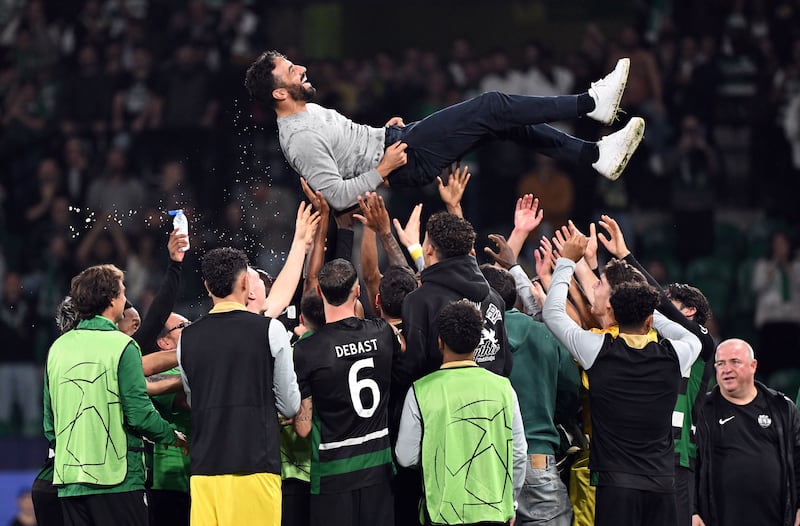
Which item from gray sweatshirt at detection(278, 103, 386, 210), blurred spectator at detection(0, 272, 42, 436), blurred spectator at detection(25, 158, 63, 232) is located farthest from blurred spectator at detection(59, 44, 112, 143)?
gray sweatshirt at detection(278, 103, 386, 210)

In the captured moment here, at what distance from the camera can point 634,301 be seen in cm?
550

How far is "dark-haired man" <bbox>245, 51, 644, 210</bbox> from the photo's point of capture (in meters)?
6.25

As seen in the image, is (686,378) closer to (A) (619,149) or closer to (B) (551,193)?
(A) (619,149)

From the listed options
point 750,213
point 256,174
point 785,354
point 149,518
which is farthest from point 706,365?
point 256,174

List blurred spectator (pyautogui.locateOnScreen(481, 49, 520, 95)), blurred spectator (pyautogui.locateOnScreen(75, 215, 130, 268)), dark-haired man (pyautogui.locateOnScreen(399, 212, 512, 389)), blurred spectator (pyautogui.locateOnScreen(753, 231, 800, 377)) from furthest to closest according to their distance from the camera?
blurred spectator (pyautogui.locateOnScreen(481, 49, 520, 95))
blurred spectator (pyautogui.locateOnScreen(75, 215, 130, 268))
blurred spectator (pyautogui.locateOnScreen(753, 231, 800, 377))
dark-haired man (pyautogui.locateOnScreen(399, 212, 512, 389))

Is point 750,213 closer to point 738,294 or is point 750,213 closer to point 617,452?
point 738,294

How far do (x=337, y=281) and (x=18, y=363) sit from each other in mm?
7969

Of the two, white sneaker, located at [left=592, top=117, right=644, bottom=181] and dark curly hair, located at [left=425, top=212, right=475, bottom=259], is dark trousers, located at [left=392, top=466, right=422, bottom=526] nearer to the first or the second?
dark curly hair, located at [left=425, top=212, right=475, bottom=259]

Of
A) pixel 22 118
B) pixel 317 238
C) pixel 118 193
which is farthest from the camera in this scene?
pixel 22 118

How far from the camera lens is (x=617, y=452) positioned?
5.60 m

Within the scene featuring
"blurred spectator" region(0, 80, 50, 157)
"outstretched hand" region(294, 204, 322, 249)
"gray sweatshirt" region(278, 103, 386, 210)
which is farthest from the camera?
"blurred spectator" region(0, 80, 50, 157)

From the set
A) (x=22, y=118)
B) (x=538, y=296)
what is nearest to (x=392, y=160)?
(x=538, y=296)

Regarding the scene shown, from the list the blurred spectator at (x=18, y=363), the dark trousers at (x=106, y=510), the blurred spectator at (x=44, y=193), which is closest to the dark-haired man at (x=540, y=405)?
the dark trousers at (x=106, y=510)

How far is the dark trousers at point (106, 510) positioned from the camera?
5.33m
